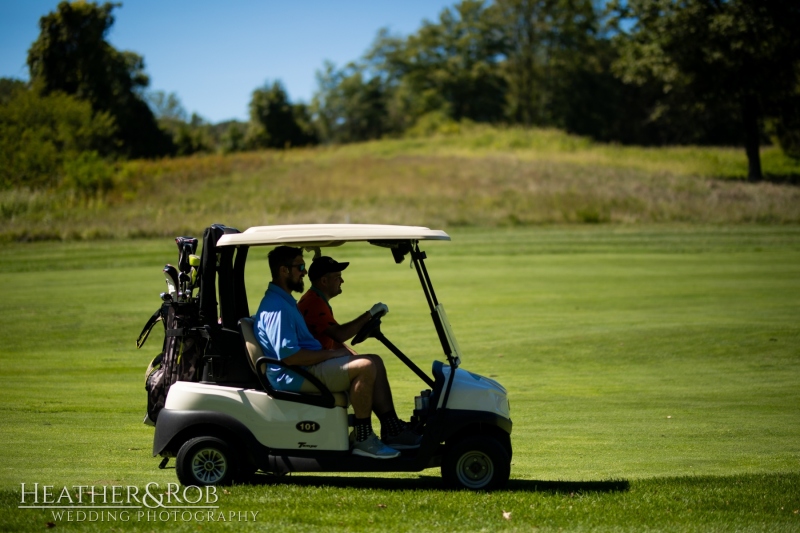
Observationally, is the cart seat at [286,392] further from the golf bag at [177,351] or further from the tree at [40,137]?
the tree at [40,137]

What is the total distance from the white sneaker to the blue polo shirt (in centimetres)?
54

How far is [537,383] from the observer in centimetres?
1157

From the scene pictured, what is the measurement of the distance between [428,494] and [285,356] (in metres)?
1.23

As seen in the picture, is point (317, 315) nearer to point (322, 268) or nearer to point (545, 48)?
point (322, 268)

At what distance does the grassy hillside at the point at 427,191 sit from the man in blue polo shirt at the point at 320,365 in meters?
25.5

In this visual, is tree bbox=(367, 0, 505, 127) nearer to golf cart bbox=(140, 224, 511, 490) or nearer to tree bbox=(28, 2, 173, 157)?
tree bbox=(28, 2, 173, 157)

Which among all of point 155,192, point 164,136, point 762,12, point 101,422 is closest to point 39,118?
point 155,192

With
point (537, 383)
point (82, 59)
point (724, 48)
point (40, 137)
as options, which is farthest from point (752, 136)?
point (537, 383)

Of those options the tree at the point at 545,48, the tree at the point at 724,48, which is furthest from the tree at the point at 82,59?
the tree at the point at 724,48

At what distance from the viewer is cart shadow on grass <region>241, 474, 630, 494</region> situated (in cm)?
621

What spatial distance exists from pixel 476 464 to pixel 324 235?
1778mm

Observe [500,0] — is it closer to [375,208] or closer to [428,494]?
[375,208]

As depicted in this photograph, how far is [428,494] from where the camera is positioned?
233 inches

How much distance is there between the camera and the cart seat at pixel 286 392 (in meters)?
5.98
